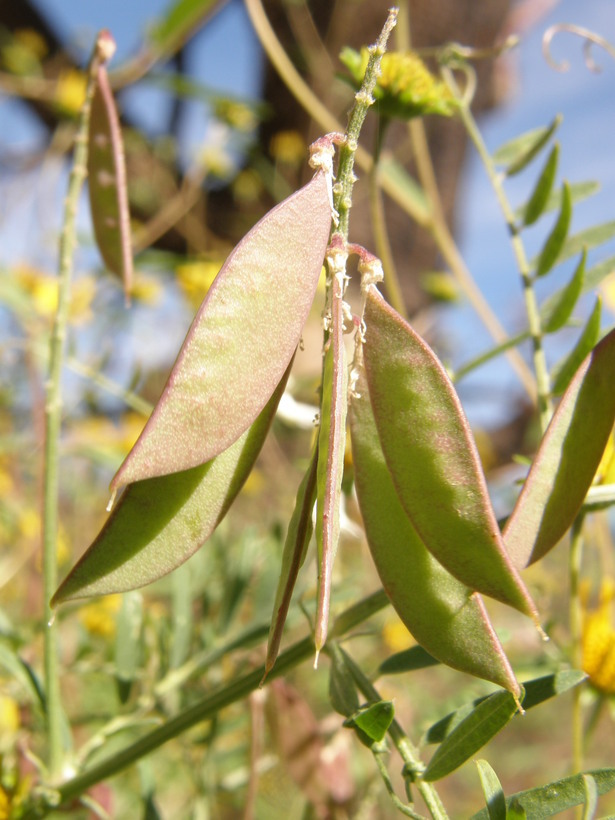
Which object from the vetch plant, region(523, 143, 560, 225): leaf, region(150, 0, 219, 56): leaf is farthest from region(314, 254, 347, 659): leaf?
region(150, 0, 219, 56): leaf

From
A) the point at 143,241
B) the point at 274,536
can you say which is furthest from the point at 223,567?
the point at 143,241

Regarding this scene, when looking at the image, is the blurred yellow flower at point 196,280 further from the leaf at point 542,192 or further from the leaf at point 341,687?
the leaf at point 341,687

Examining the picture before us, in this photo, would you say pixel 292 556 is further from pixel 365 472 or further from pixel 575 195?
pixel 575 195

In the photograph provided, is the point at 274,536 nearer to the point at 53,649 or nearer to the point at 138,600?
the point at 138,600

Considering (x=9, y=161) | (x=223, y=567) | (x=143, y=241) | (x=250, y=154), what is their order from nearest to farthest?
1. (x=223, y=567)
2. (x=143, y=241)
3. (x=9, y=161)
4. (x=250, y=154)

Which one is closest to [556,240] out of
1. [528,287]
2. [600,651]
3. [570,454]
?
[528,287]

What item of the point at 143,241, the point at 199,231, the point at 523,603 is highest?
the point at 199,231
